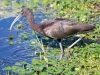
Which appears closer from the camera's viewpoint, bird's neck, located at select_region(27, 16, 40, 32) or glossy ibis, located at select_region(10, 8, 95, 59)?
glossy ibis, located at select_region(10, 8, 95, 59)

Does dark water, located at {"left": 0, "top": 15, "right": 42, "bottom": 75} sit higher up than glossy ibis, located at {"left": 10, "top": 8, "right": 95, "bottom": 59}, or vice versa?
glossy ibis, located at {"left": 10, "top": 8, "right": 95, "bottom": 59}

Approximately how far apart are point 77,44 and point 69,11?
2.31 metres

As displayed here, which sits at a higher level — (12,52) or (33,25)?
(33,25)

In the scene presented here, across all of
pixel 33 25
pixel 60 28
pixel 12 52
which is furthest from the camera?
pixel 12 52

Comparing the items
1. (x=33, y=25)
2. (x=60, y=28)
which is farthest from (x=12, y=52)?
(x=60, y=28)

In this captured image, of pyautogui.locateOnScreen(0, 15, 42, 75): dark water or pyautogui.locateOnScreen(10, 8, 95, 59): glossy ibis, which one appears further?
pyautogui.locateOnScreen(0, 15, 42, 75): dark water

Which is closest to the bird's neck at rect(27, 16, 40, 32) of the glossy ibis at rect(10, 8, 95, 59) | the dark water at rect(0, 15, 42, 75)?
the glossy ibis at rect(10, 8, 95, 59)

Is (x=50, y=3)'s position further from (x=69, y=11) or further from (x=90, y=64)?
(x=90, y=64)

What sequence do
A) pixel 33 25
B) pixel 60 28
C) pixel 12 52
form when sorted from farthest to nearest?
pixel 12 52 → pixel 33 25 → pixel 60 28

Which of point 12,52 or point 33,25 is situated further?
point 12,52

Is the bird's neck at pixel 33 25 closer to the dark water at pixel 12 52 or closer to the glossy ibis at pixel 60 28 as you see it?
the glossy ibis at pixel 60 28

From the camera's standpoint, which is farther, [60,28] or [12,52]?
[12,52]

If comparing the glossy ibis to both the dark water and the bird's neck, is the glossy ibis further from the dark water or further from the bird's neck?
the dark water

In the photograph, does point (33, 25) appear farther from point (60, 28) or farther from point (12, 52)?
point (12, 52)
